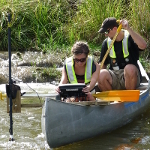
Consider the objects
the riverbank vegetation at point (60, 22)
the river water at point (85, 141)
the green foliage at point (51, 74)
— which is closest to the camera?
the river water at point (85, 141)

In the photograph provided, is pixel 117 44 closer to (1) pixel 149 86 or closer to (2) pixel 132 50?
(2) pixel 132 50

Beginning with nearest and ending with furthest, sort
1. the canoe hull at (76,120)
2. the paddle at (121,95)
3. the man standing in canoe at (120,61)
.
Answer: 1. the canoe hull at (76,120)
2. the paddle at (121,95)
3. the man standing in canoe at (120,61)

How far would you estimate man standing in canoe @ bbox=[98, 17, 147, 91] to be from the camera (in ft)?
20.6

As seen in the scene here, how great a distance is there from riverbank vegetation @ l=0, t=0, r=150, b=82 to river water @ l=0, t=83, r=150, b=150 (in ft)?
10.4

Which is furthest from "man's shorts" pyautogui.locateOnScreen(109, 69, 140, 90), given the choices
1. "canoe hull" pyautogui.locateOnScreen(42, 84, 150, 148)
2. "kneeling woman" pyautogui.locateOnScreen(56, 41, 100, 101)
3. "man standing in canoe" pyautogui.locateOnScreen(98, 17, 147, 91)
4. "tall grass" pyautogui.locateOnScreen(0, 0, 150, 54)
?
"tall grass" pyautogui.locateOnScreen(0, 0, 150, 54)

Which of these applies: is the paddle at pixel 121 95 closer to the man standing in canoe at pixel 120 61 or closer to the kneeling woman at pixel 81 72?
the kneeling woman at pixel 81 72

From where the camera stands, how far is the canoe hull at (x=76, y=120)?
498 cm

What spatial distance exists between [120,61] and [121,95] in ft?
2.87

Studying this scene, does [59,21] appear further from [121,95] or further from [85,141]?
[85,141]

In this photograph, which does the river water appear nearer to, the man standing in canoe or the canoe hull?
the canoe hull

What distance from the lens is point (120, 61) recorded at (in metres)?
6.50

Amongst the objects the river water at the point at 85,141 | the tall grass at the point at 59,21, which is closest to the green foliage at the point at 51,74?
the tall grass at the point at 59,21

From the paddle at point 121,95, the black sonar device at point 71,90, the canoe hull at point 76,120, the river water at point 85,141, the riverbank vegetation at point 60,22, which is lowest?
the river water at point 85,141

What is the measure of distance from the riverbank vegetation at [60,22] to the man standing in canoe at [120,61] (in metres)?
3.14
